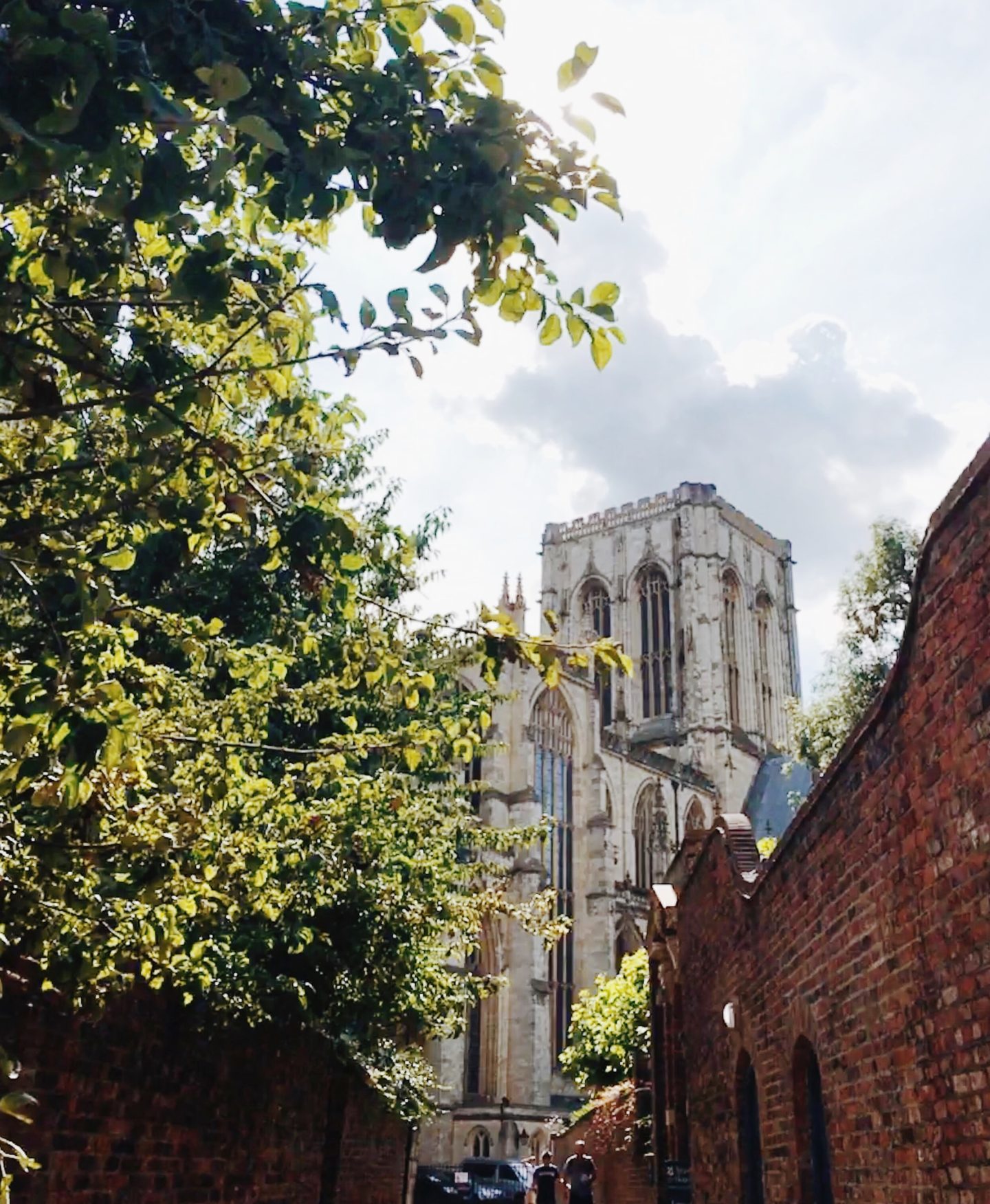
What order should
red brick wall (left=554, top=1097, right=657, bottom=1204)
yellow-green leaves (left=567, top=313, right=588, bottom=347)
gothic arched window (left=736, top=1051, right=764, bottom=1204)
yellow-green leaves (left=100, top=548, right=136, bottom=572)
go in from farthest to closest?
red brick wall (left=554, top=1097, right=657, bottom=1204) < gothic arched window (left=736, top=1051, right=764, bottom=1204) < yellow-green leaves (left=100, top=548, right=136, bottom=572) < yellow-green leaves (left=567, top=313, right=588, bottom=347)

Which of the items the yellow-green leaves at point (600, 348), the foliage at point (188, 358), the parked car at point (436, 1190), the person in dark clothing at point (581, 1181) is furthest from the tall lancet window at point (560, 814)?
the yellow-green leaves at point (600, 348)

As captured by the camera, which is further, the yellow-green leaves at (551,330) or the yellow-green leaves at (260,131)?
the yellow-green leaves at (551,330)

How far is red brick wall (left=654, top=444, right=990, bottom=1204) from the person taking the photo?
3.72 metres

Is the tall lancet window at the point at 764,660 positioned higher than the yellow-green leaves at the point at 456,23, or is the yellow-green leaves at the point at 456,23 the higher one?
the tall lancet window at the point at 764,660

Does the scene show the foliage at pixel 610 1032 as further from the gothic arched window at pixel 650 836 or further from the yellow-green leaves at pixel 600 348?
the gothic arched window at pixel 650 836

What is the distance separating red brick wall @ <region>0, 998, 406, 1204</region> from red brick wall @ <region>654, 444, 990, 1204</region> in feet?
12.3

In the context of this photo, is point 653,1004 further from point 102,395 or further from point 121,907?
point 102,395

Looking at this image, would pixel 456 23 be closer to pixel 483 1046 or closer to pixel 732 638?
pixel 483 1046

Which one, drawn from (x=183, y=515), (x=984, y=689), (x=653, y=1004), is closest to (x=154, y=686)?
(x=183, y=515)

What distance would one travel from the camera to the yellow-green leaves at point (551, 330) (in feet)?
11.6

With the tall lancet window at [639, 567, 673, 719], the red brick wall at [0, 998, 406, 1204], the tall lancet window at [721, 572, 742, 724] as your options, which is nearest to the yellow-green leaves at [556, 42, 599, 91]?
the red brick wall at [0, 998, 406, 1204]

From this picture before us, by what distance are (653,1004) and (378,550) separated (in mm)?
11038

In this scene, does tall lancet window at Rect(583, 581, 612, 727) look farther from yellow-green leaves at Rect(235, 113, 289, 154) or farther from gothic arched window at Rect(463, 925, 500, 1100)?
yellow-green leaves at Rect(235, 113, 289, 154)

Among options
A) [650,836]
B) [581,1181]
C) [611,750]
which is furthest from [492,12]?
[650,836]
